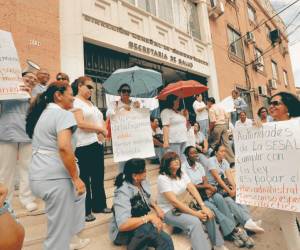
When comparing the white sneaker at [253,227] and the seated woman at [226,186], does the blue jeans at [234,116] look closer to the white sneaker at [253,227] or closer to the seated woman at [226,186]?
the seated woman at [226,186]

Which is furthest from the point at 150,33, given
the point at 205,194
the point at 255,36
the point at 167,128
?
the point at 255,36

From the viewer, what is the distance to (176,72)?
9.96m

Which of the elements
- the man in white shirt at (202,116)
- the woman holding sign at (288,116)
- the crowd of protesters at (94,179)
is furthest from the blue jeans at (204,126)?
the woman holding sign at (288,116)

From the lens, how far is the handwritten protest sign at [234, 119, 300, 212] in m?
2.29

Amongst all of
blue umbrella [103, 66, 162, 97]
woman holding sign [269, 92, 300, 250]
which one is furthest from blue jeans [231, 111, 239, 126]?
woman holding sign [269, 92, 300, 250]

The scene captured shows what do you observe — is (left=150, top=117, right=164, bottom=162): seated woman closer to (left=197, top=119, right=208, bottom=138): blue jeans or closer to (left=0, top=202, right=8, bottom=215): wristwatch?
(left=197, top=119, right=208, bottom=138): blue jeans

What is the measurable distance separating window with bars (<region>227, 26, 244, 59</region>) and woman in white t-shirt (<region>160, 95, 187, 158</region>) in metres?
10.2

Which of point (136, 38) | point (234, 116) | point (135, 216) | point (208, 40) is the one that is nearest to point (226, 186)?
point (135, 216)

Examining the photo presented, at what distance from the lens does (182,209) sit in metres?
3.26

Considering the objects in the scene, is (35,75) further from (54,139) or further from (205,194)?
(205,194)

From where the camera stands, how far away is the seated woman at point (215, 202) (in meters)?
3.52

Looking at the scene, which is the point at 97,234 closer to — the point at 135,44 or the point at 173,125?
the point at 173,125

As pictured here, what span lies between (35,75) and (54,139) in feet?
6.36

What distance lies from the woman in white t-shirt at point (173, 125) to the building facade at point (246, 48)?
797cm
